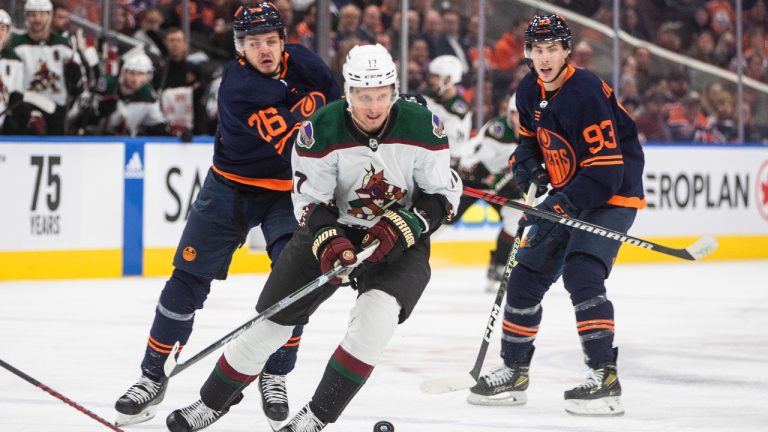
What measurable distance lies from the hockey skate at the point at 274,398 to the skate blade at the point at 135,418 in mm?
330

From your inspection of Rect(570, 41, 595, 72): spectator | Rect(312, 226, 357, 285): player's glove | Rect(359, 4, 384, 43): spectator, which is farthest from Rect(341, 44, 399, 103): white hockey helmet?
Rect(570, 41, 595, 72): spectator

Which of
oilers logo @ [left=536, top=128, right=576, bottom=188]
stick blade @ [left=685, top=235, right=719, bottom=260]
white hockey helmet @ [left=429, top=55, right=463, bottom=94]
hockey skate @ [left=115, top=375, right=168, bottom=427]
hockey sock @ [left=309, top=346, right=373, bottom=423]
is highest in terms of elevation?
white hockey helmet @ [left=429, top=55, right=463, bottom=94]

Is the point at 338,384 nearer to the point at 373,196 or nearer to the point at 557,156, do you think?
the point at 373,196

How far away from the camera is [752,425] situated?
150 inches

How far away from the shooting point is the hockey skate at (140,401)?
3.71m

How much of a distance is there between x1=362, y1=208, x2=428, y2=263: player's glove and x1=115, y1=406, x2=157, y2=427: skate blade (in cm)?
98

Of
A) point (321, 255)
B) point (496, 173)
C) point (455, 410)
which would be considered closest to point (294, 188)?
point (321, 255)

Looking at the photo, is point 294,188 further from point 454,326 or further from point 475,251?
point 475,251

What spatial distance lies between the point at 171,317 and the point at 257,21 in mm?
914

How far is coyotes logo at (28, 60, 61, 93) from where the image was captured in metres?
7.74

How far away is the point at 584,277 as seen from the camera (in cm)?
400

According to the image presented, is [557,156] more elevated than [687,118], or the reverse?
[557,156]

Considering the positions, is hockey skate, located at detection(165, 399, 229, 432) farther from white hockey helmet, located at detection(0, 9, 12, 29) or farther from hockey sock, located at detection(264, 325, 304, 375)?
white hockey helmet, located at detection(0, 9, 12, 29)

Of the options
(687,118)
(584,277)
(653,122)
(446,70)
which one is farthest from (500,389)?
(687,118)
